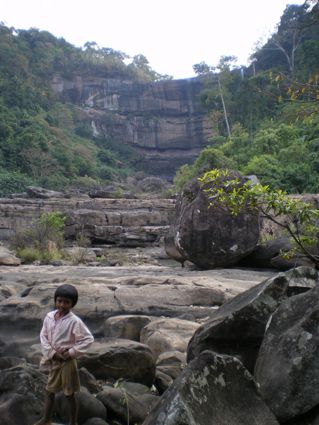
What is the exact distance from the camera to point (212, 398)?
2422 mm

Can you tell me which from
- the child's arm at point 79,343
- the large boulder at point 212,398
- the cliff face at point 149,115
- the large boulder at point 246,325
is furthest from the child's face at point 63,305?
the cliff face at point 149,115

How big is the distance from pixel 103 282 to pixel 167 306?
1228 mm

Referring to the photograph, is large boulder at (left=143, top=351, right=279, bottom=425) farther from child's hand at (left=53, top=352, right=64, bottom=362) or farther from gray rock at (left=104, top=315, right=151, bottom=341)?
gray rock at (left=104, top=315, right=151, bottom=341)

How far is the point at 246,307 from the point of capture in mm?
3352

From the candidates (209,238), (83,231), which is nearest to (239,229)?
(209,238)

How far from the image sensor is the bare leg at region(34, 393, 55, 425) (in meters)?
2.88

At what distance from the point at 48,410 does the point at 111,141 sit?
161 ft

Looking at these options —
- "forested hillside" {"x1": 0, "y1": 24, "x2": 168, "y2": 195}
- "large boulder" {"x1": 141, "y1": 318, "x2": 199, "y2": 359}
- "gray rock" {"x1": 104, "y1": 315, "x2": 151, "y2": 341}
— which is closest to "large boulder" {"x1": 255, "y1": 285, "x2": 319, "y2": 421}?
"large boulder" {"x1": 141, "y1": 318, "x2": 199, "y2": 359}

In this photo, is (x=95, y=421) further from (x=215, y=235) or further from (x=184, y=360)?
(x=215, y=235)

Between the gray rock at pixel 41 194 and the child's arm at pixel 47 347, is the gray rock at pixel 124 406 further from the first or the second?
the gray rock at pixel 41 194

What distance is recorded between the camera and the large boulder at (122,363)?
3805 mm

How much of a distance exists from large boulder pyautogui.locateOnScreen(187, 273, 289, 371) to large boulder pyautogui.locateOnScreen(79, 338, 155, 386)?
1.73ft

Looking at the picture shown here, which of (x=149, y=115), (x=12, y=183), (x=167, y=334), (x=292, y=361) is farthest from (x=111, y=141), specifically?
(x=292, y=361)

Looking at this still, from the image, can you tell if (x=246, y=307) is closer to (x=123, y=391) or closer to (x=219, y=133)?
(x=123, y=391)
